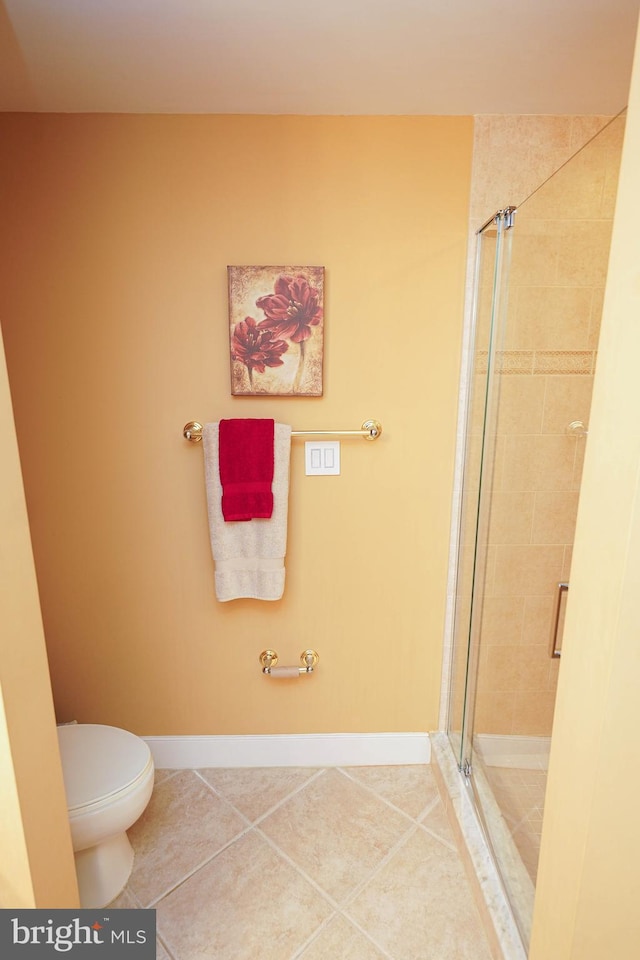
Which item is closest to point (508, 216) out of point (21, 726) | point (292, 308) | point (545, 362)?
point (545, 362)

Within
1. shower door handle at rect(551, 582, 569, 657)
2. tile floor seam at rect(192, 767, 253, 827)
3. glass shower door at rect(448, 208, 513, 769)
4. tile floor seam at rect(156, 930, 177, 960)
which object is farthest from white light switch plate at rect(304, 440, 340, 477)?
tile floor seam at rect(156, 930, 177, 960)

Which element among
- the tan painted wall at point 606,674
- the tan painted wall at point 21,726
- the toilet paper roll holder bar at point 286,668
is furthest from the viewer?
the toilet paper roll holder bar at point 286,668

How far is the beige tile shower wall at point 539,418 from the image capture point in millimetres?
1382

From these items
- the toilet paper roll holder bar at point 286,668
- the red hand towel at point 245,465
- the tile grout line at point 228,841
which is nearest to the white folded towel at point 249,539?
the red hand towel at point 245,465

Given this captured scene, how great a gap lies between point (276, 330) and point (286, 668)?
1203 mm

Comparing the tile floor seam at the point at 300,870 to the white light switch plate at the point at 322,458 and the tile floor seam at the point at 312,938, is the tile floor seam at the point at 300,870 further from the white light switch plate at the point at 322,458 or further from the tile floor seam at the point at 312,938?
the white light switch plate at the point at 322,458

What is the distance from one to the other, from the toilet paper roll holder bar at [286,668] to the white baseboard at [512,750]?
0.62 m

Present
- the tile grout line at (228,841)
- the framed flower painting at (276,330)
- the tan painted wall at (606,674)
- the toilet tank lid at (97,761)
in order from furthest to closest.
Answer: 1. the framed flower painting at (276,330)
2. the tile grout line at (228,841)
3. the toilet tank lid at (97,761)
4. the tan painted wall at (606,674)

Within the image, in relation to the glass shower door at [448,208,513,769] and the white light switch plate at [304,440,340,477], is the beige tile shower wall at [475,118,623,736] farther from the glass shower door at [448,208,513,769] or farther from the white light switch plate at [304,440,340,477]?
the white light switch plate at [304,440,340,477]

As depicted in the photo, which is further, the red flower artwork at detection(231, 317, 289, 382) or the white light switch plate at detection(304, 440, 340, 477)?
the white light switch plate at detection(304, 440, 340, 477)

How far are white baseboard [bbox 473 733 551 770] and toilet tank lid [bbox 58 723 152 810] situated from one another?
108 cm

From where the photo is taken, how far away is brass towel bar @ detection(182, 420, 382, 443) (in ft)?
5.89

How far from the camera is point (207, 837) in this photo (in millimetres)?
1779

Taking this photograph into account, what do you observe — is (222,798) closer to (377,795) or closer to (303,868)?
Answer: (303,868)
